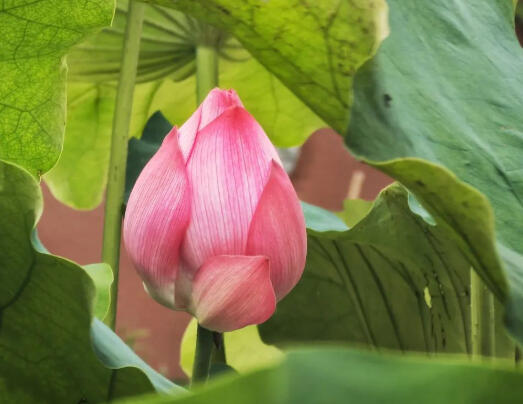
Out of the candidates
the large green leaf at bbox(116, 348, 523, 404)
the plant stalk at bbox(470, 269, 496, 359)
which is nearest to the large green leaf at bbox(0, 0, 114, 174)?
the plant stalk at bbox(470, 269, 496, 359)

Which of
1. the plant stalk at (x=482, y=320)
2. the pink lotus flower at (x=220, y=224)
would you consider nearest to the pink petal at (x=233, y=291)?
the pink lotus flower at (x=220, y=224)

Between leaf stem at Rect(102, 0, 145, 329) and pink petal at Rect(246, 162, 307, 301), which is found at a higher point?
pink petal at Rect(246, 162, 307, 301)

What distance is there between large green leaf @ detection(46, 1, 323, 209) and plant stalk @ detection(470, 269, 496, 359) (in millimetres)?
536

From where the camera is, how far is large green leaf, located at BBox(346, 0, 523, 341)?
0.36m

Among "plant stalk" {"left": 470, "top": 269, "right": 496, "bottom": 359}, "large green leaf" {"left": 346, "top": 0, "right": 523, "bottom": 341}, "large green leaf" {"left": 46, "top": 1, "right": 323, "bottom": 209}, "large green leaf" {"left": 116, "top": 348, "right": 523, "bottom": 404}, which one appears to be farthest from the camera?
"large green leaf" {"left": 46, "top": 1, "right": 323, "bottom": 209}

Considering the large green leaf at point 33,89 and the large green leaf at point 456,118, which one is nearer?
the large green leaf at point 456,118

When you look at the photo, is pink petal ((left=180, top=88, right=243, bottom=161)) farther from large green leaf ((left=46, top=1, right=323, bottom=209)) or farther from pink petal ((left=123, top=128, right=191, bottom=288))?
large green leaf ((left=46, top=1, right=323, bottom=209))

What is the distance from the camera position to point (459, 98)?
19.1 inches

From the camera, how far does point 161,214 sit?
1.23 ft

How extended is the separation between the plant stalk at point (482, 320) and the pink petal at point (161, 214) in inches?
7.8

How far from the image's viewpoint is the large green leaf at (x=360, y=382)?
185 millimetres

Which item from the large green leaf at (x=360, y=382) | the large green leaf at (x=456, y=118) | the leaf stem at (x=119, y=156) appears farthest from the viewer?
the leaf stem at (x=119, y=156)

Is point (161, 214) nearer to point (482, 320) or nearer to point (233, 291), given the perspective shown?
point (233, 291)

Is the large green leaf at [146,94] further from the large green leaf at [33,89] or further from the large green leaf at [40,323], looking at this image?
the large green leaf at [40,323]
